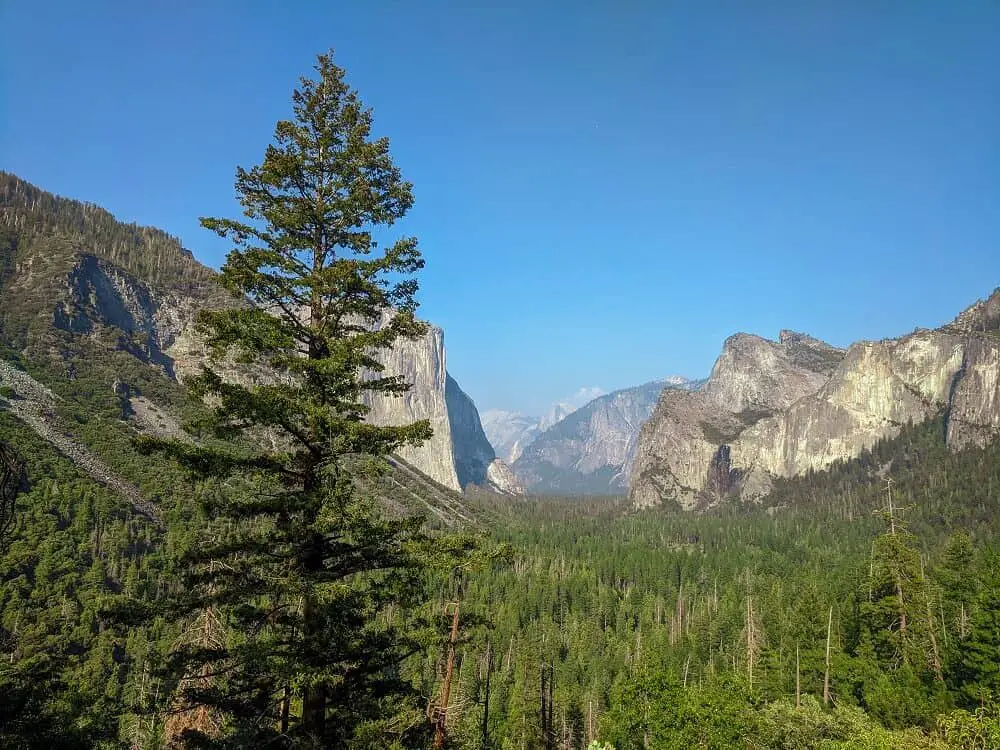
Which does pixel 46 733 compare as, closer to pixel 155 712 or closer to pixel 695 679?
pixel 155 712

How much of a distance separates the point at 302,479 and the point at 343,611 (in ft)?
8.42

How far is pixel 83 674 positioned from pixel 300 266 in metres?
64.0

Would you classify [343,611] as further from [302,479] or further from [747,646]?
[747,646]

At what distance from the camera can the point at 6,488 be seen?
28.2 ft

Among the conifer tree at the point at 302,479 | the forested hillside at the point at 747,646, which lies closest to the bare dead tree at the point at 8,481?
the conifer tree at the point at 302,479

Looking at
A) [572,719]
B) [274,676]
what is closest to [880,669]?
[572,719]

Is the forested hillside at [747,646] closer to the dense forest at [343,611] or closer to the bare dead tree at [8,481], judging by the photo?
the dense forest at [343,611]

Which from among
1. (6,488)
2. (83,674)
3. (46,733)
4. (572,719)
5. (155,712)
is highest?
(6,488)

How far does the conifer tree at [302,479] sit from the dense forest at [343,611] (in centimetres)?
6

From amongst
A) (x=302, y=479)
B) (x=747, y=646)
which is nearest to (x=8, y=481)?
(x=302, y=479)

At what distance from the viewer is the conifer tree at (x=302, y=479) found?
10.1 m

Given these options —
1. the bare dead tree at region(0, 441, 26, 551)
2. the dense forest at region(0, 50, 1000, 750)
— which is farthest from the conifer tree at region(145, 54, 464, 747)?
the bare dead tree at region(0, 441, 26, 551)

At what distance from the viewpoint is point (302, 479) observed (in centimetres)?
1100

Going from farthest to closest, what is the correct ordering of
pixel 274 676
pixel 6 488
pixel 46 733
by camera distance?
pixel 46 733 < pixel 274 676 < pixel 6 488
